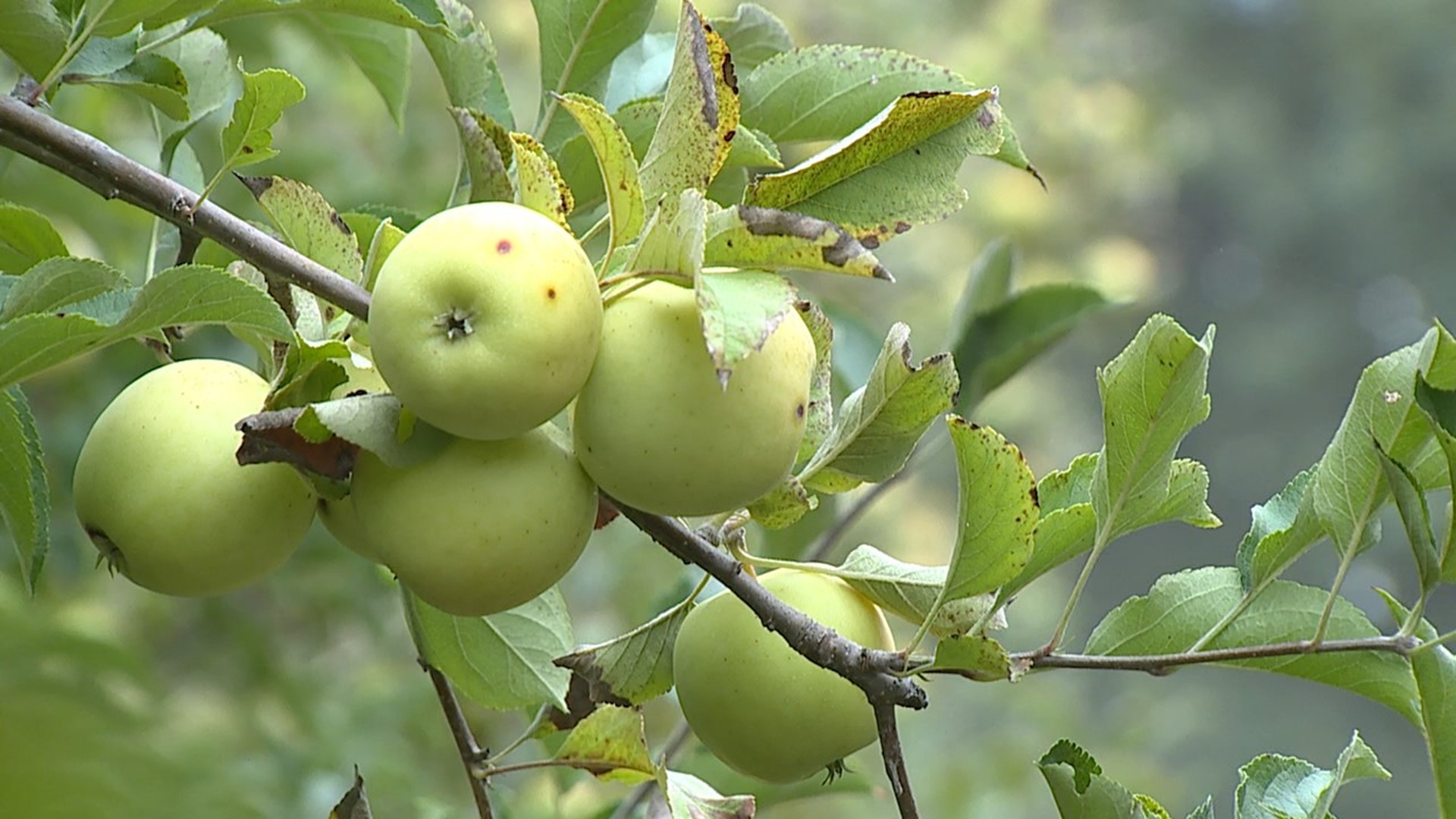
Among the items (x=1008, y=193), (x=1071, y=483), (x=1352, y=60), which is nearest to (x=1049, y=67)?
(x=1008, y=193)

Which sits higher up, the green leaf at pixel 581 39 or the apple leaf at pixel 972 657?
the green leaf at pixel 581 39

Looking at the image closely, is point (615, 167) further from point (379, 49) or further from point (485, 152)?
point (379, 49)

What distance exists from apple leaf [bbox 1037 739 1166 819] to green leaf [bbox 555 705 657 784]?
0.22 metres

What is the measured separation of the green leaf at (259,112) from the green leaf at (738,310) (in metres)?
0.22

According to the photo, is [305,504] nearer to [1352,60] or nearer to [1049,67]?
[1049,67]

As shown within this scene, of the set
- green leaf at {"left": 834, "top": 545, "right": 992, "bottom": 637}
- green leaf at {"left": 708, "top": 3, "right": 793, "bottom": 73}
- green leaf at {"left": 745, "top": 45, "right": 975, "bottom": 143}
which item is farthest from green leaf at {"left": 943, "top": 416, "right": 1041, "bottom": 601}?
green leaf at {"left": 708, "top": 3, "right": 793, "bottom": 73}

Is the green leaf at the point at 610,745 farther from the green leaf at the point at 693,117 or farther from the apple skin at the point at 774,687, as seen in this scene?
the green leaf at the point at 693,117

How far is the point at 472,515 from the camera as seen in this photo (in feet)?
1.64

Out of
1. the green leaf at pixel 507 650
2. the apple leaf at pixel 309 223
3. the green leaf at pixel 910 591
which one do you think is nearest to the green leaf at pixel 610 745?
the green leaf at pixel 507 650

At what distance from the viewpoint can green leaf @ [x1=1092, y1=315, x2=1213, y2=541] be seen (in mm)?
539

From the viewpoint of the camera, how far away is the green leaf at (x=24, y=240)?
66cm

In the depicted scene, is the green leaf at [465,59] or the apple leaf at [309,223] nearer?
the apple leaf at [309,223]

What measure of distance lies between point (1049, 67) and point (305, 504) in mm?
3889

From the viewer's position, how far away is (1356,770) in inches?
24.0
